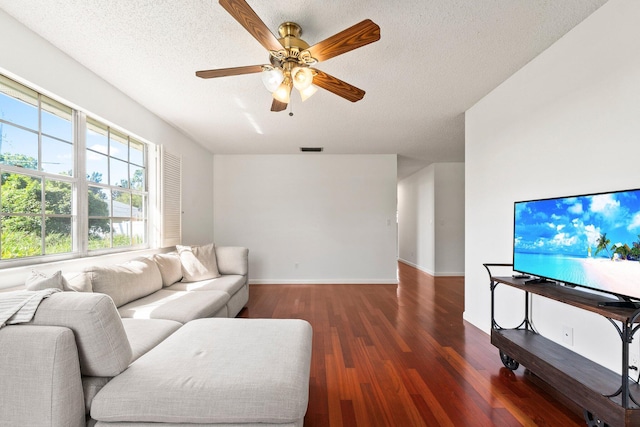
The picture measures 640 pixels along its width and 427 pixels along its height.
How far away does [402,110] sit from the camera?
3.51 m

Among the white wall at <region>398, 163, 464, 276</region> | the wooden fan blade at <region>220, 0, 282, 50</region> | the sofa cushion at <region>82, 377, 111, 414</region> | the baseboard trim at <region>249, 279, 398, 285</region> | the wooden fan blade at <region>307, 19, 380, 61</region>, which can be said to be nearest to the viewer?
the sofa cushion at <region>82, 377, 111, 414</region>

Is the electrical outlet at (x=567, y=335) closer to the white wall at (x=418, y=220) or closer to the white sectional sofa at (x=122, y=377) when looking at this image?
the white sectional sofa at (x=122, y=377)

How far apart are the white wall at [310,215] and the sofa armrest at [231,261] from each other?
65.7 inches

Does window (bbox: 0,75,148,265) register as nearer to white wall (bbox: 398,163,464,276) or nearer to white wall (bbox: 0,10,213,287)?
white wall (bbox: 0,10,213,287)

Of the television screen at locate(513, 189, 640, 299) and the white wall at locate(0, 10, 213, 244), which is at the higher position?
the white wall at locate(0, 10, 213, 244)

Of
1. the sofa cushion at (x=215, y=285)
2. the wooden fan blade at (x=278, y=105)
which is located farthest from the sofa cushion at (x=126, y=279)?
the wooden fan blade at (x=278, y=105)

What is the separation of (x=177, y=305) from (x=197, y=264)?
3.90 feet

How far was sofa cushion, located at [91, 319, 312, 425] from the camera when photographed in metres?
1.21

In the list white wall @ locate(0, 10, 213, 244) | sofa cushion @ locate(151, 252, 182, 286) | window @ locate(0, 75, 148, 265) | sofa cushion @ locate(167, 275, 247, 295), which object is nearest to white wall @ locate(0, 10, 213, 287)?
white wall @ locate(0, 10, 213, 244)

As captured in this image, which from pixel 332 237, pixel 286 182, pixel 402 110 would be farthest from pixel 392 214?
pixel 402 110

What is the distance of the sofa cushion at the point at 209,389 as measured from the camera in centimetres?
121

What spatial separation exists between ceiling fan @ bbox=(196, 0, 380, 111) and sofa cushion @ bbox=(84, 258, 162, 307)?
5.87ft

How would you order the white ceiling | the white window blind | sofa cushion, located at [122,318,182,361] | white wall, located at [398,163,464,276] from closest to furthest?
sofa cushion, located at [122,318,182,361] < the white ceiling < the white window blind < white wall, located at [398,163,464,276]

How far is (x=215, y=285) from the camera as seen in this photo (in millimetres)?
3320
